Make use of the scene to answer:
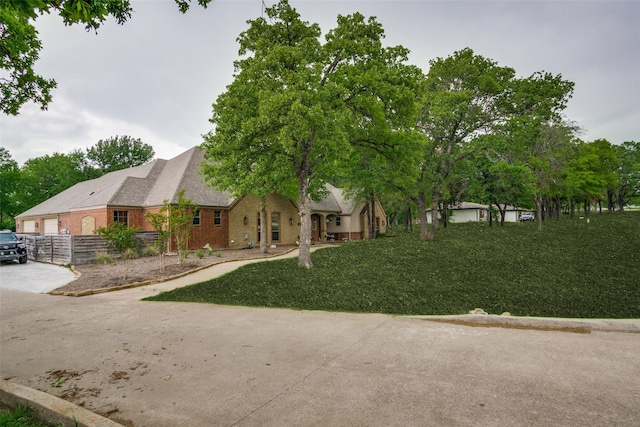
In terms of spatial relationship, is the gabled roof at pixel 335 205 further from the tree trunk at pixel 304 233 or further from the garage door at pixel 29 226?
the garage door at pixel 29 226

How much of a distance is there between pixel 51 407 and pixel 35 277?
14361 millimetres

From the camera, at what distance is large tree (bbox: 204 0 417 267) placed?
11172 mm

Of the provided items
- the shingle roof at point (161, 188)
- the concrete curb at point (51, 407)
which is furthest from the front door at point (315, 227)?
the concrete curb at point (51, 407)

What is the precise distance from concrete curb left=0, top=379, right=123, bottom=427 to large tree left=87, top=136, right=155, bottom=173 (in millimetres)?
62480

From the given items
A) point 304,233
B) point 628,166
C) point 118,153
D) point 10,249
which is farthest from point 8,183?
point 628,166

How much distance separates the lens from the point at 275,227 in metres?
26.8

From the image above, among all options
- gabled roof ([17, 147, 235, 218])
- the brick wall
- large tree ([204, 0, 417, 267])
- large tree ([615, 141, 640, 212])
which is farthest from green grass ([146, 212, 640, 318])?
large tree ([615, 141, 640, 212])

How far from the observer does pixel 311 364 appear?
4711 mm

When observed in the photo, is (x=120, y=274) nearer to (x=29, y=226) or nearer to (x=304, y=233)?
(x=304, y=233)

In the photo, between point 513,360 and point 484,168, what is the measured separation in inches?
731

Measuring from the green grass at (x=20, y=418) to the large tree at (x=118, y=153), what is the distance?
62.9 m

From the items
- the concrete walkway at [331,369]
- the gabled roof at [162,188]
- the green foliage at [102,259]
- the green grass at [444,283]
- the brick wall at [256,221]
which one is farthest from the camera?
the brick wall at [256,221]

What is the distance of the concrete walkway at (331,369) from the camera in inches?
133

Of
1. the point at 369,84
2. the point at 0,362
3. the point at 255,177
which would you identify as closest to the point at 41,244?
the point at 255,177
